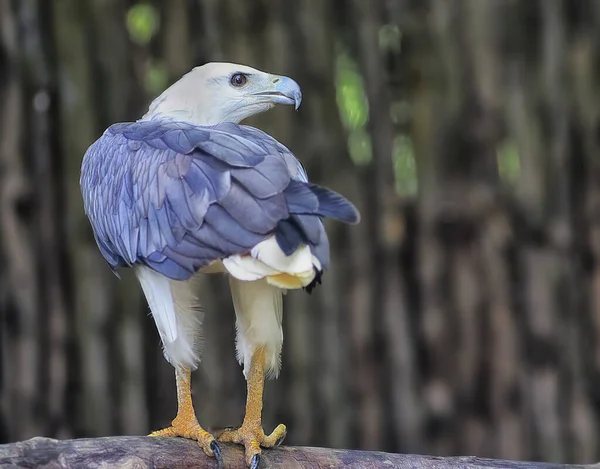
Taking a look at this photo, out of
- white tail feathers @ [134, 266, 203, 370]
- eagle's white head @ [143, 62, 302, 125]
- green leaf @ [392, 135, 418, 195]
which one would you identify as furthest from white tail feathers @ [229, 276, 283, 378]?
green leaf @ [392, 135, 418, 195]

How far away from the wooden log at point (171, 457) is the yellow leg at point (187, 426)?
3 cm

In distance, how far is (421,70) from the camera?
4.95 metres

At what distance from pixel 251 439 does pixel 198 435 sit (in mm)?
164

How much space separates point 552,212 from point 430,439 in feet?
4.14

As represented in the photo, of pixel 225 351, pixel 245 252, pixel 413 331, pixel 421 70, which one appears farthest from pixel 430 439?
pixel 245 252

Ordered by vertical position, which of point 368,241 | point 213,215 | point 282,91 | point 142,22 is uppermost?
point 142,22

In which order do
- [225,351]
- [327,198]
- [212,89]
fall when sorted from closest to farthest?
[327,198]
[212,89]
[225,351]

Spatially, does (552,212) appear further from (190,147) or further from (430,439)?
(190,147)

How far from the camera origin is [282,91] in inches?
133

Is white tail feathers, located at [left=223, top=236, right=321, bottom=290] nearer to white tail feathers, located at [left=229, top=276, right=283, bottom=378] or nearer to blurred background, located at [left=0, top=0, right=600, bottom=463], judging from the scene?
white tail feathers, located at [left=229, top=276, right=283, bottom=378]

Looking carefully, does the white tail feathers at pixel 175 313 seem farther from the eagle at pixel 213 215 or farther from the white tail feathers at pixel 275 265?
the white tail feathers at pixel 275 265

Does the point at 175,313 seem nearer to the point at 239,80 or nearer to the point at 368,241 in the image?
the point at 239,80

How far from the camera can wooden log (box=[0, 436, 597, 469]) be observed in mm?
2688

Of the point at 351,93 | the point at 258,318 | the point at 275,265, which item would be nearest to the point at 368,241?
the point at 351,93
